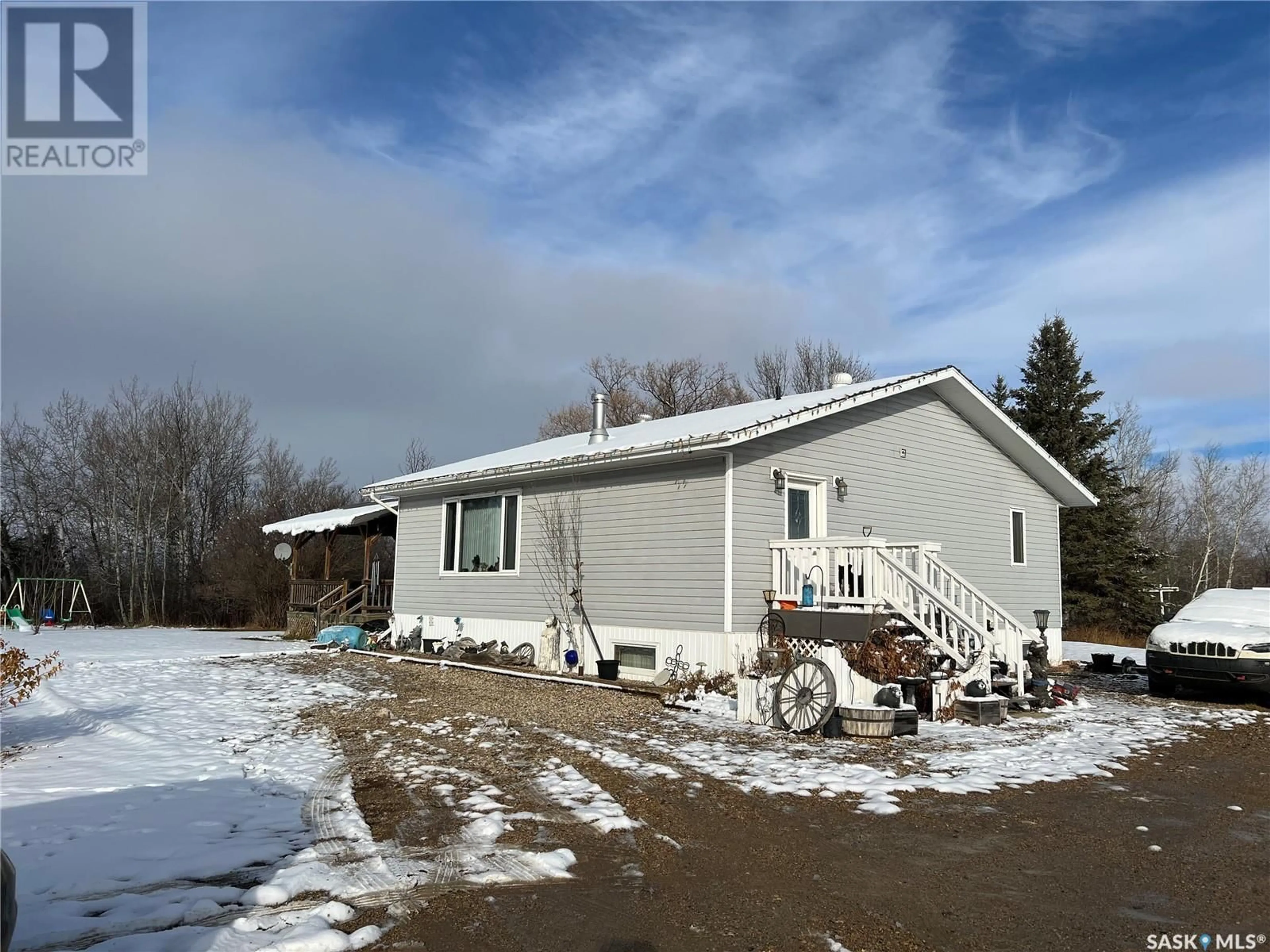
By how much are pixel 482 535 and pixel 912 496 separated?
24.4 feet

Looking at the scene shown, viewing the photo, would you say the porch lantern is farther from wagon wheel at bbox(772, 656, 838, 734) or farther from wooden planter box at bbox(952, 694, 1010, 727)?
wagon wheel at bbox(772, 656, 838, 734)

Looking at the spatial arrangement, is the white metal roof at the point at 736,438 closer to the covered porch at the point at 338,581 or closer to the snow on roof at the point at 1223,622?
the covered porch at the point at 338,581

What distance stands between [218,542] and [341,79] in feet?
73.3

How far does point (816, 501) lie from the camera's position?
1298cm

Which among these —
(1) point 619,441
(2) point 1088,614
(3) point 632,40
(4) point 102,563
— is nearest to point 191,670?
(1) point 619,441

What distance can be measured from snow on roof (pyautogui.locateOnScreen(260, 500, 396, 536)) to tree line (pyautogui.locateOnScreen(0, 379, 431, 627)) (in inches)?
175

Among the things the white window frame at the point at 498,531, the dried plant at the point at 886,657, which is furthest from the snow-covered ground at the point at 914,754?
the white window frame at the point at 498,531

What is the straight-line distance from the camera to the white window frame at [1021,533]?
16.8 m

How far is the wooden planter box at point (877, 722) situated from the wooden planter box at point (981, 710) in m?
1.17

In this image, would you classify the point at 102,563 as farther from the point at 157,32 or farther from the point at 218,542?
the point at 157,32

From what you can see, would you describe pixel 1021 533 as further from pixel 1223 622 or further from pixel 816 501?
pixel 816 501

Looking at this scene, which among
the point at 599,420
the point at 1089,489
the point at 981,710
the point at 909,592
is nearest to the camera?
the point at 981,710

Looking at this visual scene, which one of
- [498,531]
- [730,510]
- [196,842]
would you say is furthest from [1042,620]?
[196,842]

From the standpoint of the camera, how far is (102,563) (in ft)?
Answer: 100
